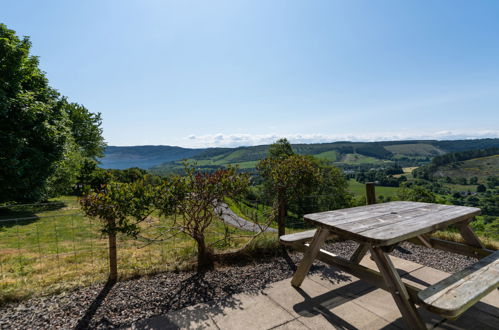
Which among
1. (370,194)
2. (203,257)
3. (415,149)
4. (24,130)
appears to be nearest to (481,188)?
(370,194)

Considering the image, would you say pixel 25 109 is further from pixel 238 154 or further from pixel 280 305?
pixel 238 154

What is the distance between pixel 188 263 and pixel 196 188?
Result: 4.81ft

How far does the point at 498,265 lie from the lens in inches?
115

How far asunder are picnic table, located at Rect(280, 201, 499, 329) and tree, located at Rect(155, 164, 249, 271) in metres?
1.50

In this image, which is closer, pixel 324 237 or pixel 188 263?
pixel 324 237

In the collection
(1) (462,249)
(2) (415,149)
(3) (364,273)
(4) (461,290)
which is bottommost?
(2) (415,149)

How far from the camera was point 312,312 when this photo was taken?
328 centimetres

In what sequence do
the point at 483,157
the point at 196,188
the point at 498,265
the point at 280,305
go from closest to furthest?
the point at 498,265
the point at 280,305
the point at 196,188
the point at 483,157

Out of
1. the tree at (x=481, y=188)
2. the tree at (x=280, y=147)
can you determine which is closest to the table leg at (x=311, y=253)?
the tree at (x=280, y=147)

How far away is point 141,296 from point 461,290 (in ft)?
12.6

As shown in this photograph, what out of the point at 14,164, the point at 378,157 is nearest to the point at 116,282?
the point at 14,164

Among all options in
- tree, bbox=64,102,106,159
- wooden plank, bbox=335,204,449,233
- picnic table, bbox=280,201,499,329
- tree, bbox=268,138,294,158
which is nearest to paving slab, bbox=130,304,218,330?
→ picnic table, bbox=280,201,499,329

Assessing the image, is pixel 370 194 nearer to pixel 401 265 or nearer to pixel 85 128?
pixel 401 265

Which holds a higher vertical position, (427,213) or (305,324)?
(427,213)
